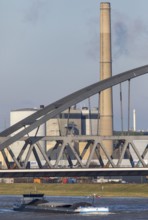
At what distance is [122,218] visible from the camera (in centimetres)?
12394

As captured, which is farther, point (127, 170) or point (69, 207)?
point (69, 207)

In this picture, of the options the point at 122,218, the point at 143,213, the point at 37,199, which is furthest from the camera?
the point at 37,199

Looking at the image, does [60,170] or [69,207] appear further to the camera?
[69,207]

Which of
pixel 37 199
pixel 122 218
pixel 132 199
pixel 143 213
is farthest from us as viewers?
pixel 132 199

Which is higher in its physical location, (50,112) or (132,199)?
(50,112)

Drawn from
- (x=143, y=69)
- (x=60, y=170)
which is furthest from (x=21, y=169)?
(x=143, y=69)

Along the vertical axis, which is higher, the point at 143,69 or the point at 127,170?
the point at 143,69

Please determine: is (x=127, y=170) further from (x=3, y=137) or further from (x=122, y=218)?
(x=3, y=137)

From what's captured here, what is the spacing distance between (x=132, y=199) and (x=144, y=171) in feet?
197

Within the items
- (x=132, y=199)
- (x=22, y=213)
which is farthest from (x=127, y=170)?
(x=132, y=199)

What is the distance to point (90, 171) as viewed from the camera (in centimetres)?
12681

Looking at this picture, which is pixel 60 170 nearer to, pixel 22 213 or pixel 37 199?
pixel 22 213

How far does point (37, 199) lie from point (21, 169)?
2632 centimetres

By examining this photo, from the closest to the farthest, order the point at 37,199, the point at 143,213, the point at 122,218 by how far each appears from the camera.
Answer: the point at 122,218 < the point at 143,213 < the point at 37,199
